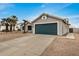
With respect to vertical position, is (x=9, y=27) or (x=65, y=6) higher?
(x=65, y=6)

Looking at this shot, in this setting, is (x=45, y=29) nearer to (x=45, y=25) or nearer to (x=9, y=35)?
(x=45, y=25)

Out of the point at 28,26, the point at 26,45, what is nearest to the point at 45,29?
the point at 28,26

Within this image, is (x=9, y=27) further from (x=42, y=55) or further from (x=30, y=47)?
(x=42, y=55)

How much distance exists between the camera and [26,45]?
5324mm

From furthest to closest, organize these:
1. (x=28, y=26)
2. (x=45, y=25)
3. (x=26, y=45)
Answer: (x=45, y=25) < (x=28, y=26) < (x=26, y=45)

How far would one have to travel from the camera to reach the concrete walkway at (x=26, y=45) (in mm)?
4629

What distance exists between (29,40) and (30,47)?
471 millimetres

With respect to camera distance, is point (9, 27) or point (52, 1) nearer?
point (52, 1)

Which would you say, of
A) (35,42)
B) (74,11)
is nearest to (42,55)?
(35,42)

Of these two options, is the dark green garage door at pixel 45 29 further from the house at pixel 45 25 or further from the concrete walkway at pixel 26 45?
the concrete walkway at pixel 26 45

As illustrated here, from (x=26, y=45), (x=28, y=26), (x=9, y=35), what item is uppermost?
(x=28, y=26)

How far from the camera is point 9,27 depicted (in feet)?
18.4

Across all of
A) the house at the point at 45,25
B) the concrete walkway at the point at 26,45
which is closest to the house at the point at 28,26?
the house at the point at 45,25

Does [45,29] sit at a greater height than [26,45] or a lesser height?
greater
